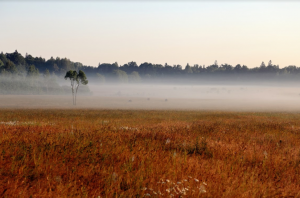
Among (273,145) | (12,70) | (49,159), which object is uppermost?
(12,70)

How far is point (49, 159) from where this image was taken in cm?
558

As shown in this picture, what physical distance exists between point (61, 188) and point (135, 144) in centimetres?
360

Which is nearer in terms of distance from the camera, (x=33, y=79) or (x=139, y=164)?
(x=139, y=164)

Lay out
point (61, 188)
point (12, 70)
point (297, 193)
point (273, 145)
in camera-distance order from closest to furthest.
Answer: point (61, 188)
point (297, 193)
point (273, 145)
point (12, 70)

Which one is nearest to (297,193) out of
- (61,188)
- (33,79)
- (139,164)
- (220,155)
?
(220,155)

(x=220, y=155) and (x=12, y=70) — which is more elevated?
(x=12, y=70)

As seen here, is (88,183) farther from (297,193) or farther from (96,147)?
(297,193)

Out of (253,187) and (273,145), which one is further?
(273,145)

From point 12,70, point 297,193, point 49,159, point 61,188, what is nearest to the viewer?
point 61,188

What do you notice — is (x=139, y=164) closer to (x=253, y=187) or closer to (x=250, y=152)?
(x=253, y=187)

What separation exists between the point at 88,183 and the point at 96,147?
208 centimetres

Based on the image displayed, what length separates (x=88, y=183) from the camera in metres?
4.76

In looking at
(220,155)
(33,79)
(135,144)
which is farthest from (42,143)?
(33,79)

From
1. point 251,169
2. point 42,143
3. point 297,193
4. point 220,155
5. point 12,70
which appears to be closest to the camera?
point 297,193
